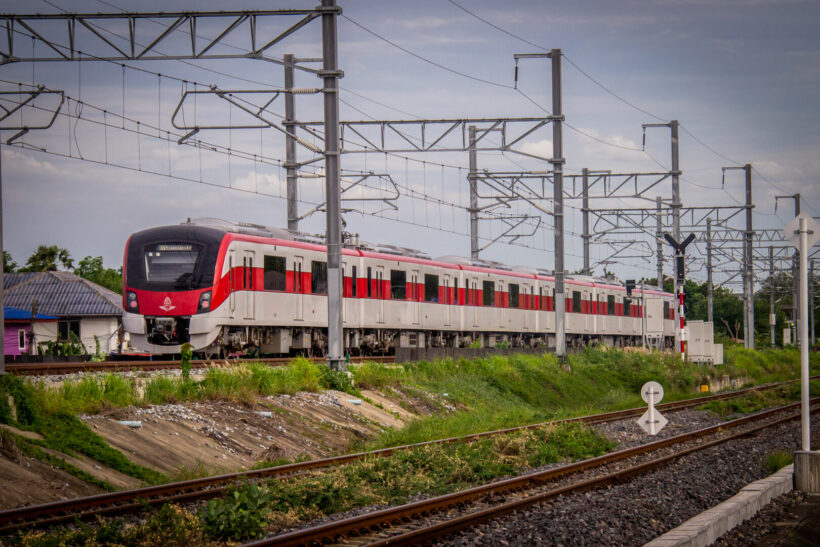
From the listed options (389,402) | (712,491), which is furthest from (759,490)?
(389,402)

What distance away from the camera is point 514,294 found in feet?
143

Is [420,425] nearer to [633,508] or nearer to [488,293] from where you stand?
[633,508]

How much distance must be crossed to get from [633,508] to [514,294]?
32.5 metres

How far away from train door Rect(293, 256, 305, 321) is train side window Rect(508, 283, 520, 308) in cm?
1653

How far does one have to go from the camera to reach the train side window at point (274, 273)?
2631 cm

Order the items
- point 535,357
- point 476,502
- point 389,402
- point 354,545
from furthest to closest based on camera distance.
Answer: point 535,357, point 389,402, point 476,502, point 354,545

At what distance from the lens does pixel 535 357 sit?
33.8 m

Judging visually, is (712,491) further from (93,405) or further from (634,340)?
(634,340)

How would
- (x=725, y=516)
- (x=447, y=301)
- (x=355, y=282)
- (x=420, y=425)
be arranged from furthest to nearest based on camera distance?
(x=447, y=301), (x=355, y=282), (x=420, y=425), (x=725, y=516)

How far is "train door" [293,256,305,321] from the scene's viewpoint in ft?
91.2

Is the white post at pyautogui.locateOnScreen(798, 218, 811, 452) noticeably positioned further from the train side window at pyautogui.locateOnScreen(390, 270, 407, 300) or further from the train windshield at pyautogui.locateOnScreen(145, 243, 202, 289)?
the train side window at pyautogui.locateOnScreen(390, 270, 407, 300)

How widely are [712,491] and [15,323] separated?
3859 cm

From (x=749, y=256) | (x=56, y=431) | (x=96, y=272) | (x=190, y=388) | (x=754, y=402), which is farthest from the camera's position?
(x=96, y=272)

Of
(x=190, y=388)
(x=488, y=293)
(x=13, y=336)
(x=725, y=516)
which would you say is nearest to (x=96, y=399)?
(x=190, y=388)
